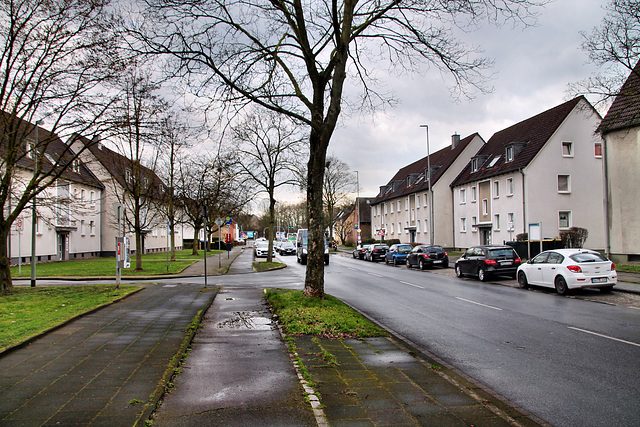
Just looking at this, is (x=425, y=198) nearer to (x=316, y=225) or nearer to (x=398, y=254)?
(x=398, y=254)

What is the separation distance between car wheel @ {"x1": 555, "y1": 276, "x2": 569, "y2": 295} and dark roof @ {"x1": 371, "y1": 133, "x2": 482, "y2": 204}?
33.4 meters

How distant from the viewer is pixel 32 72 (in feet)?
44.1

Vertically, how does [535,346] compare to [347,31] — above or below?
below

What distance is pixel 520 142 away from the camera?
37.8m

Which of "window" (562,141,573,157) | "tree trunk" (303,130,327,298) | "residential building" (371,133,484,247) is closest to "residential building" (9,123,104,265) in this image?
"tree trunk" (303,130,327,298)

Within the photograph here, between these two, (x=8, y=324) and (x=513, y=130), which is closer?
(x=8, y=324)

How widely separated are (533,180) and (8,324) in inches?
1351

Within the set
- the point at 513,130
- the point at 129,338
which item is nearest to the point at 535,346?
the point at 129,338

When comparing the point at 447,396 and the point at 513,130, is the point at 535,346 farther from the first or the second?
the point at 513,130

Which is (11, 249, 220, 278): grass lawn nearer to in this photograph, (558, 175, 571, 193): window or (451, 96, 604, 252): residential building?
(451, 96, 604, 252): residential building

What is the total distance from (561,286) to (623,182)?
536 inches

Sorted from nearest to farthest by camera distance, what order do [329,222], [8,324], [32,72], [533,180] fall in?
[8,324] < [32,72] < [533,180] < [329,222]

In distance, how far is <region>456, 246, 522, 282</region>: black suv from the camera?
68.1ft

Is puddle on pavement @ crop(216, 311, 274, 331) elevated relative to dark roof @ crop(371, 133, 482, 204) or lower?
lower
